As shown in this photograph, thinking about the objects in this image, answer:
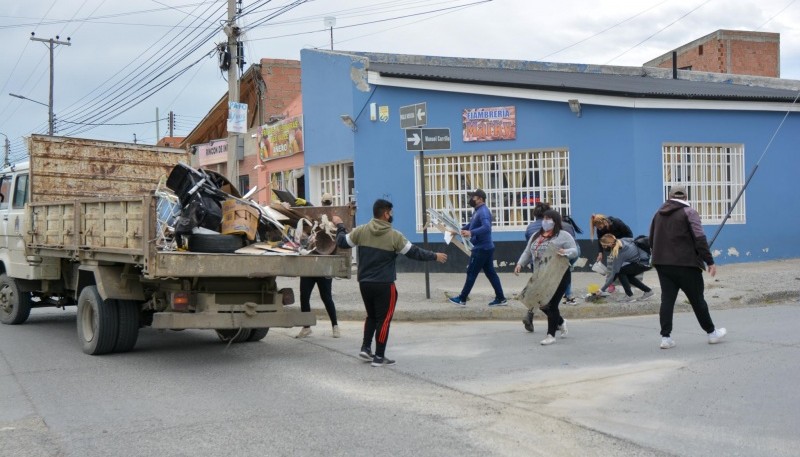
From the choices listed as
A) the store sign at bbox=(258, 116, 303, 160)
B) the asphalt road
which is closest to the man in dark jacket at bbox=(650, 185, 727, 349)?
the asphalt road

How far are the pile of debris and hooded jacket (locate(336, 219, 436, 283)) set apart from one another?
68cm

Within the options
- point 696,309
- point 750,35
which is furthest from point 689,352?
point 750,35

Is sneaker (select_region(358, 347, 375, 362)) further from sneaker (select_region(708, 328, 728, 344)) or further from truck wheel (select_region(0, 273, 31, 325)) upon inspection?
truck wheel (select_region(0, 273, 31, 325))

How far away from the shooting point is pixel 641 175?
47.5 feet

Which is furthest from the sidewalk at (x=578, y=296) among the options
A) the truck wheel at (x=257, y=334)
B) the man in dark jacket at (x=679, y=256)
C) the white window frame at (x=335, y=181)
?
the white window frame at (x=335, y=181)

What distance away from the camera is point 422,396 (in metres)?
6.55

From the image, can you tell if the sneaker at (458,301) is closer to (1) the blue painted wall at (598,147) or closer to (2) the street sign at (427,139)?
(2) the street sign at (427,139)

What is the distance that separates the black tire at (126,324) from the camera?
28.2 ft

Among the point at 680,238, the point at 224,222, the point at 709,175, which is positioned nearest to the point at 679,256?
the point at 680,238

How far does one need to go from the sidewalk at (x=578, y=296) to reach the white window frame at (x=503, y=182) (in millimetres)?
1398

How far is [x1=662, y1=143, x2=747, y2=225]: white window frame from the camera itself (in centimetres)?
1505

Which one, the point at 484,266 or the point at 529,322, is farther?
the point at 484,266

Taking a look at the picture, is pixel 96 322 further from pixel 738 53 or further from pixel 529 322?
pixel 738 53

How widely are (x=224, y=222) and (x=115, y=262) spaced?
4.22ft
